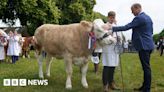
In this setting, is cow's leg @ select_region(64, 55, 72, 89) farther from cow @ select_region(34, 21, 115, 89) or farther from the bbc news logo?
the bbc news logo

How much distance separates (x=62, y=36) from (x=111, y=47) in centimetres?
173

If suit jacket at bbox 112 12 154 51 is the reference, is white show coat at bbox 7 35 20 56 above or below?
below

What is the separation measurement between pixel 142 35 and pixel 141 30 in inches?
5.2

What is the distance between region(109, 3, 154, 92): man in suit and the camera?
417 inches

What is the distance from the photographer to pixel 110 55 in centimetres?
1110

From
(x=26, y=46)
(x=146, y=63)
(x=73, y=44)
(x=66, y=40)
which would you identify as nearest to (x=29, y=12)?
(x=26, y=46)

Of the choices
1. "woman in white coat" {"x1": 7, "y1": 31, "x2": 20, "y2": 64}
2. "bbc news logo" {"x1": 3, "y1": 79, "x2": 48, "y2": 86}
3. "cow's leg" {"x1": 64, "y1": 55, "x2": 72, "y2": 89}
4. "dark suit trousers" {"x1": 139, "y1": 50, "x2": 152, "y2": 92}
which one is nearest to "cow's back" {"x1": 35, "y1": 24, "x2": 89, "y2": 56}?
→ "cow's leg" {"x1": 64, "y1": 55, "x2": 72, "y2": 89}

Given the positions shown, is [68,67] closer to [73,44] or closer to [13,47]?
[73,44]

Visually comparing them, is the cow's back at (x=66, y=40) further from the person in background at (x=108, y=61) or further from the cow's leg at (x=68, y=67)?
the person in background at (x=108, y=61)

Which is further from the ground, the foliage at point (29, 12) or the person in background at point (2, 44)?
the foliage at point (29, 12)

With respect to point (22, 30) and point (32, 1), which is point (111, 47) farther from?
point (22, 30)

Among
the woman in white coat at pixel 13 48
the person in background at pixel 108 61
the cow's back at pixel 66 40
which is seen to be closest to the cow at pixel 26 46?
the woman in white coat at pixel 13 48

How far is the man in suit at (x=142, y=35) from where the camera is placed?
10.6m

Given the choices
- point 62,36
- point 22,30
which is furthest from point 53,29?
point 22,30
